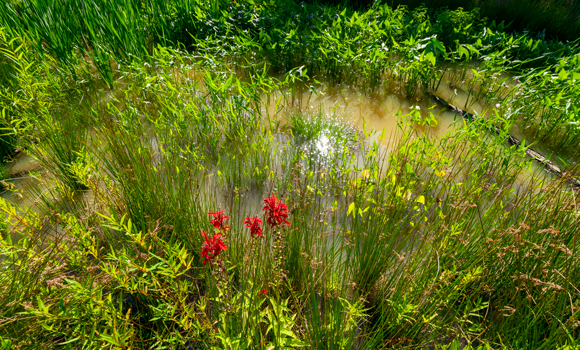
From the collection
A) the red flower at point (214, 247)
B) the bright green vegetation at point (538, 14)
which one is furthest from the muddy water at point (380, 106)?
the bright green vegetation at point (538, 14)

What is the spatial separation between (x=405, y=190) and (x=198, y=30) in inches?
129

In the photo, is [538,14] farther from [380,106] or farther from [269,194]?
[269,194]

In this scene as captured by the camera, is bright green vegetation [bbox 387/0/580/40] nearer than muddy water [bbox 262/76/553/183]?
No

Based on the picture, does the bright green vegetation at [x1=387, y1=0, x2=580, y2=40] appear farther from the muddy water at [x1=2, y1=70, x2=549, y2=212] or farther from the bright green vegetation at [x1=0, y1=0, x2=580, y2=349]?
the muddy water at [x1=2, y1=70, x2=549, y2=212]

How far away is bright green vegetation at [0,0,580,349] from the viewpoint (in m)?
1.35

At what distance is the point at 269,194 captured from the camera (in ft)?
7.86

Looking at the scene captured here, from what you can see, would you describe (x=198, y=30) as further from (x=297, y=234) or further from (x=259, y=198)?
(x=297, y=234)

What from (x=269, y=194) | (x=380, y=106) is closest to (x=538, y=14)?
(x=380, y=106)

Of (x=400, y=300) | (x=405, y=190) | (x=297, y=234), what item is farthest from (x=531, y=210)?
(x=297, y=234)

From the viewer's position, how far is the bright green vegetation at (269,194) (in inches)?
53.0

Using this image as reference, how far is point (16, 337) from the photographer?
130 cm

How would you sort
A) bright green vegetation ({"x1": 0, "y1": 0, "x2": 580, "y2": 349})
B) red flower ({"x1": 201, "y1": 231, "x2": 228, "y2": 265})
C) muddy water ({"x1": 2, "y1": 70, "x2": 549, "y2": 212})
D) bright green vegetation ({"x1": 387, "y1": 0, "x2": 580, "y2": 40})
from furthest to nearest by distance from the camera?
bright green vegetation ({"x1": 387, "y1": 0, "x2": 580, "y2": 40})
muddy water ({"x1": 2, "y1": 70, "x2": 549, "y2": 212})
bright green vegetation ({"x1": 0, "y1": 0, "x2": 580, "y2": 349})
red flower ({"x1": 201, "y1": 231, "x2": 228, "y2": 265})

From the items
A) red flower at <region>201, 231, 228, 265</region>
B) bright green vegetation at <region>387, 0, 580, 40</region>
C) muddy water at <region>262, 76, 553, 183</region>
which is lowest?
muddy water at <region>262, 76, 553, 183</region>

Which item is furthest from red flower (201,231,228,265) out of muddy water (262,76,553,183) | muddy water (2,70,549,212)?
muddy water (262,76,553,183)
